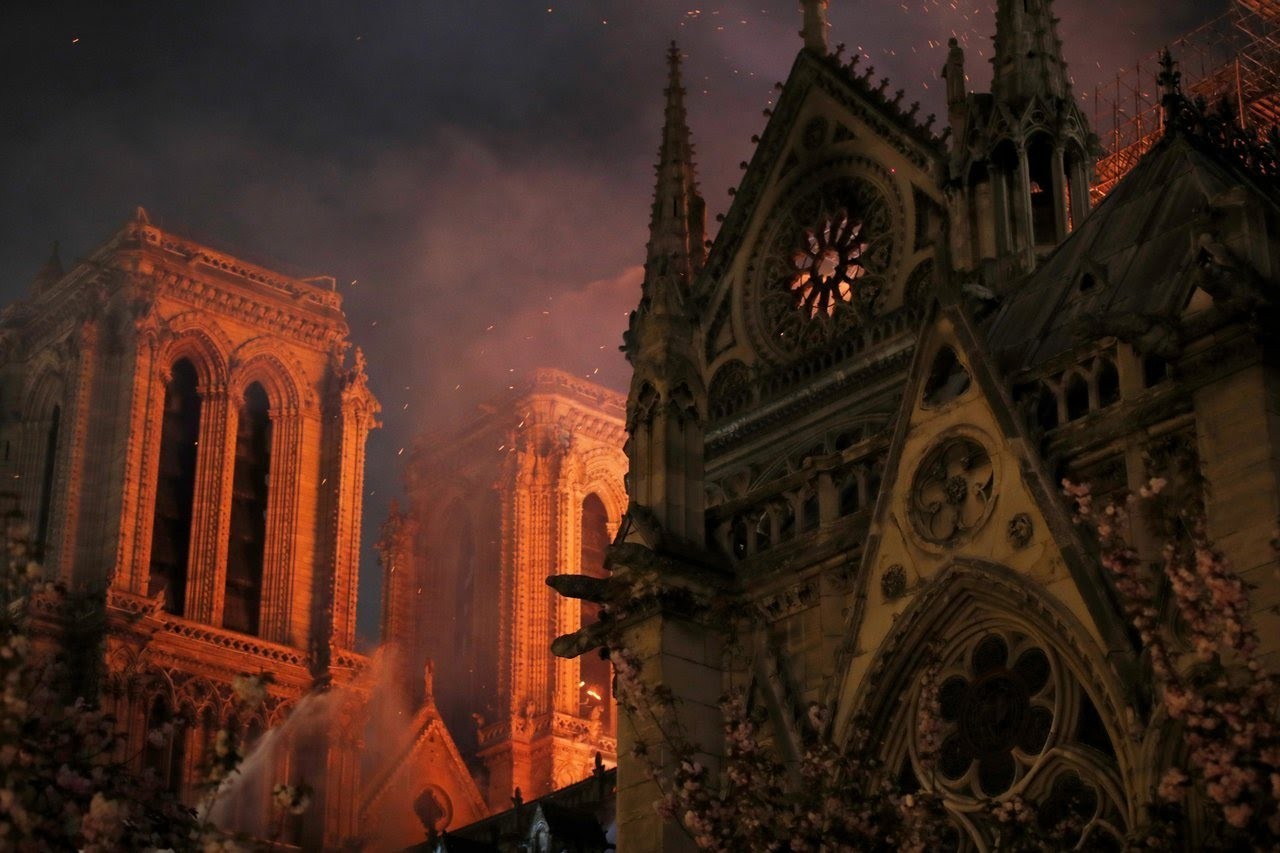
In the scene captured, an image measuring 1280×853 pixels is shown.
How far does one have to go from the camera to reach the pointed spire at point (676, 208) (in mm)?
29922

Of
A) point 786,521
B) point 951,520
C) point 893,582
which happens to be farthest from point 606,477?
→ point 951,520

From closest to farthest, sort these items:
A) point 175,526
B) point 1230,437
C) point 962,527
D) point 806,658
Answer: point 1230,437 → point 962,527 → point 806,658 → point 175,526

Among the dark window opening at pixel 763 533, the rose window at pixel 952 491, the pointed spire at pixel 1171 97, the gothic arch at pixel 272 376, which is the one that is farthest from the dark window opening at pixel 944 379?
the gothic arch at pixel 272 376

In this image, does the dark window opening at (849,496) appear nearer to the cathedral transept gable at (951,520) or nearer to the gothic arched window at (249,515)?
the cathedral transept gable at (951,520)

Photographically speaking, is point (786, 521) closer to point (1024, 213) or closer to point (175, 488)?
point (1024, 213)

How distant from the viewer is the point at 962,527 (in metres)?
18.5

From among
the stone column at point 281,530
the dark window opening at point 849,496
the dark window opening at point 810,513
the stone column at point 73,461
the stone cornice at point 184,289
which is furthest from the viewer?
the stone cornice at point 184,289

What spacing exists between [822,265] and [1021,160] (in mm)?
4323

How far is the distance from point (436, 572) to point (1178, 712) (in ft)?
209

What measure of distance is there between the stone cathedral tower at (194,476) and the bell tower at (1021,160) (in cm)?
3554

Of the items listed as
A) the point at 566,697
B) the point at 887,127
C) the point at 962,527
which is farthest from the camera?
the point at 566,697

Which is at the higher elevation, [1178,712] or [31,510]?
[31,510]

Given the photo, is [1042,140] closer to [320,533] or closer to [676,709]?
[676,709]

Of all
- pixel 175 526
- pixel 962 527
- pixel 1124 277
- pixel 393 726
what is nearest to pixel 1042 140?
pixel 1124 277
